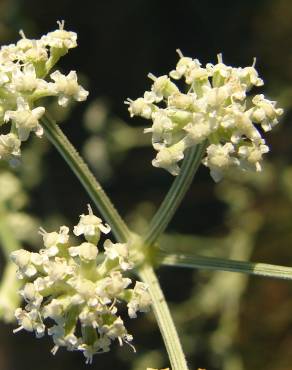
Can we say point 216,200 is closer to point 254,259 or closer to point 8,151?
point 254,259

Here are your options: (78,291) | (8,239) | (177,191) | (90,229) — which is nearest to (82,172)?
(90,229)

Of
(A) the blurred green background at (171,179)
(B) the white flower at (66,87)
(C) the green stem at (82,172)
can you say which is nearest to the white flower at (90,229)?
(C) the green stem at (82,172)

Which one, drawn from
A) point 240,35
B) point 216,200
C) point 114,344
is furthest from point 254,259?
point 240,35

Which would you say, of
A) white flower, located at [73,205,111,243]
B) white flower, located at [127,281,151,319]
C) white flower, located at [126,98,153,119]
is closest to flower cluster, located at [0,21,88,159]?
white flower, located at [126,98,153,119]

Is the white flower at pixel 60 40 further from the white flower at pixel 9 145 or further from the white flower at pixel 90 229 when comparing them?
the white flower at pixel 90 229

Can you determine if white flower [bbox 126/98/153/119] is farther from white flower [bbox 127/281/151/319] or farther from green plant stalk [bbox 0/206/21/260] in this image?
green plant stalk [bbox 0/206/21/260]

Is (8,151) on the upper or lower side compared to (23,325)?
upper
